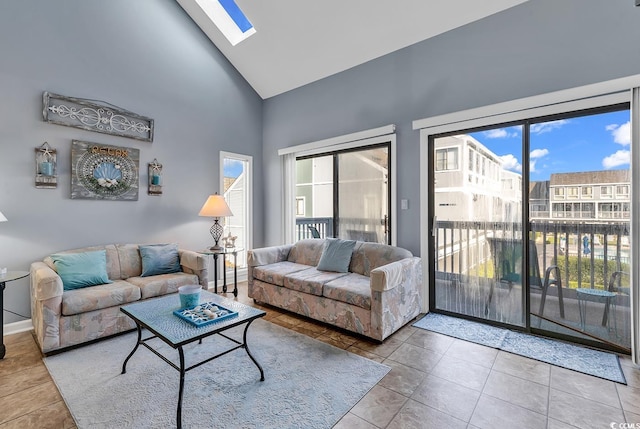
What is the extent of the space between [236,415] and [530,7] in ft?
13.5

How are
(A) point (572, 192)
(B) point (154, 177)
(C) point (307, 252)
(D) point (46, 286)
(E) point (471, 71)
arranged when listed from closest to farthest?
1. (D) point (46, 286)
2. (A) point (572, 192)
3. (E) point (471, 71)
4. (B) point (154, 177)
5. (C) point (307, 252)

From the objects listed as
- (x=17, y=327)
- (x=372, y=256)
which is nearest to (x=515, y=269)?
(x=372, y=256)

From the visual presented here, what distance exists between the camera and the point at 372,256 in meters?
3.50

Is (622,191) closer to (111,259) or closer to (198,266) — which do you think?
(198,266)

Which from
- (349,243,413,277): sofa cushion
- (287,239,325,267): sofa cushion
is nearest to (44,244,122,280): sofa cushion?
(287,239,325,267): sofa cushion

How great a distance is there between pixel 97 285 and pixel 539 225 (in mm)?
4398

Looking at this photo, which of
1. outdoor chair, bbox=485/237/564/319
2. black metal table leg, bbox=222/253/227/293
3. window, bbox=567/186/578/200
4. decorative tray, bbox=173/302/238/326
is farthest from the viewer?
black metal table leg, bbox=222/253/227/293

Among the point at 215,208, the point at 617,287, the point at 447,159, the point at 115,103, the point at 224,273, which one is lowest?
the point at 224,273

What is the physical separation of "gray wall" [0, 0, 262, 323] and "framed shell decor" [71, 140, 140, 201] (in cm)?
7

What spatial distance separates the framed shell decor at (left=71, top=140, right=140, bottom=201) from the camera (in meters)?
3.37

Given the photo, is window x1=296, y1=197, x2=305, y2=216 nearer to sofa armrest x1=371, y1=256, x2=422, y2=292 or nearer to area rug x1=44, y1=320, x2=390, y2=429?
sofa armrest x1=371, y1=256, x2=422, y2=292

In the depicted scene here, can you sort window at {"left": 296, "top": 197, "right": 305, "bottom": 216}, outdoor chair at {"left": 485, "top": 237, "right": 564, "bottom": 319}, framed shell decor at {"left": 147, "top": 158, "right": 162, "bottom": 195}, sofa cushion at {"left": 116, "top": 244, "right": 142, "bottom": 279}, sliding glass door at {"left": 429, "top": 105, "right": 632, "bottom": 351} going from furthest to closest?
window at {"left": 296, "top": 197, "right": 305, "bottom": 216} → framed shell decor at {"left": 147, "top": 158, "right": 162, "bottom": 195} → sofa cushion at {"left": 116, "top": 244, "right": 142, "bottom": 279} → outdoor chair at {"left": 485, "top": 237, "right": 564, "bottom": 319} → sliding glass door at {"left": 429, "top": 105, "right": 632, "bottom": 351}

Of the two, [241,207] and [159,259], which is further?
[241,207]

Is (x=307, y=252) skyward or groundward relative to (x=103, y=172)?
groundward
